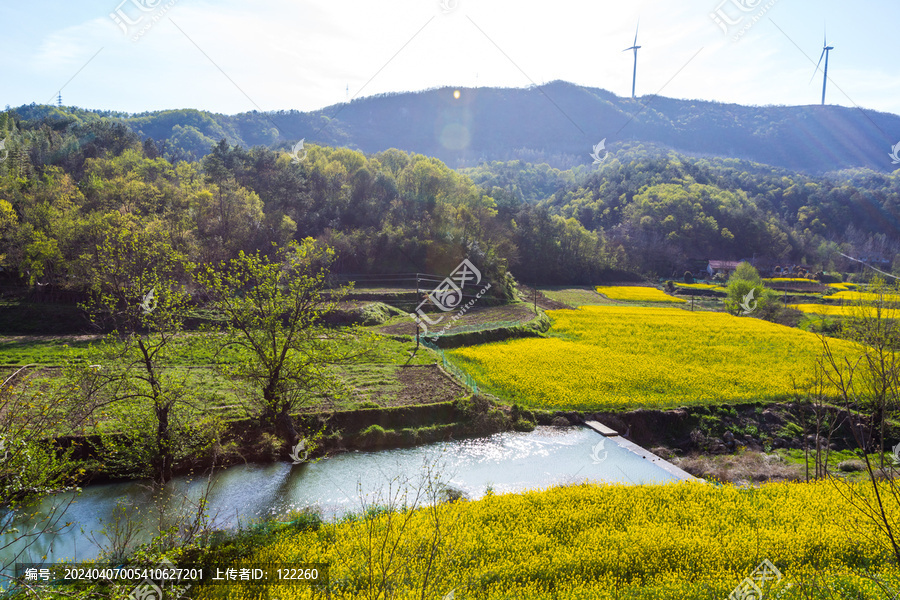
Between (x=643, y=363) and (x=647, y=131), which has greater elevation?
(x=647, y=131)

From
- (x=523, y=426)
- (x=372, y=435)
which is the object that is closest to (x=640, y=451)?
(x=523, y=426)

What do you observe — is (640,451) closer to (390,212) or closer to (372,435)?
(372,435)

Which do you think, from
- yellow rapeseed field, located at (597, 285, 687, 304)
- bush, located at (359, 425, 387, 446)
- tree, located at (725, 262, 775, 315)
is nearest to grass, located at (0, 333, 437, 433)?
bush, located at (359, 425, 387, 446)

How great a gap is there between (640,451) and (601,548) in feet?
29.0

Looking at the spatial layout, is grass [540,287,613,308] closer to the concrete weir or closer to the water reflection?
the concrete weir

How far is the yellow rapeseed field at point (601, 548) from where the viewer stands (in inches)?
409

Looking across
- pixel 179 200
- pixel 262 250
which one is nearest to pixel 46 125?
pixel 179 200


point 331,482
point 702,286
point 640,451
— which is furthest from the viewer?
point 702,286

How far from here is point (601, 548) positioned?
1196 centimetres

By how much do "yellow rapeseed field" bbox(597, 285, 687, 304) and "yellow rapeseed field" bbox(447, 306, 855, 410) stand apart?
18.7m

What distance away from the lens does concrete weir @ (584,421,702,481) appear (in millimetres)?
17719

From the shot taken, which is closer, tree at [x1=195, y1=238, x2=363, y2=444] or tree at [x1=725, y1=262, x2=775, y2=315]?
tree at [x1=195, y1=238, x2=363, y2=444]

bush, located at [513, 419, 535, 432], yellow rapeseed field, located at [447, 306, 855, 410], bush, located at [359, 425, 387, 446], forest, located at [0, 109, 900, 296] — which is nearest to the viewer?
bush, located at [359, 425, 387, 446]

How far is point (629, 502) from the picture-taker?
14.3 metres
